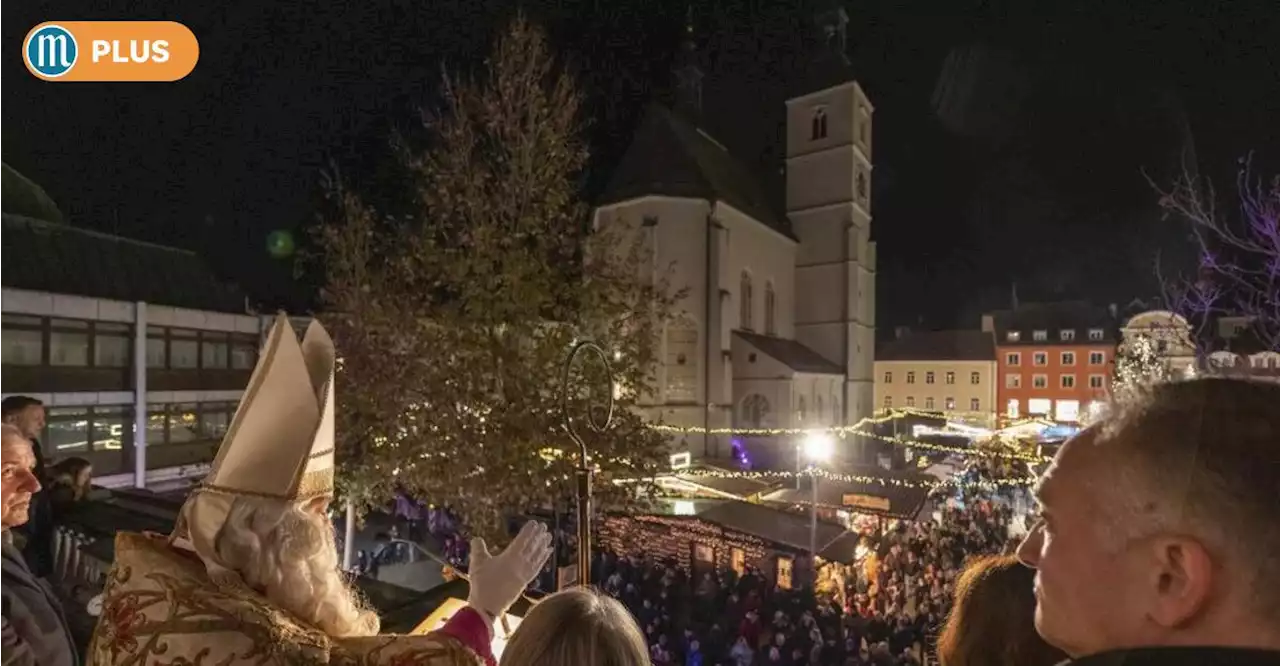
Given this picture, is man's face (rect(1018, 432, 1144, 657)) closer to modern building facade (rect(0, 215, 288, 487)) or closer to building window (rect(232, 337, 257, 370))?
modern building facade (rect(0, 215, 288, 487))

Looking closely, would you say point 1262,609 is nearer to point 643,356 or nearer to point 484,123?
point 643,356

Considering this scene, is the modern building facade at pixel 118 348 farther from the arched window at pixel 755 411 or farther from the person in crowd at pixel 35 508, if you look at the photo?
the arched window at pixel 755 411

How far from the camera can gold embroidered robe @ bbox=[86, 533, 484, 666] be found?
1.65 meters

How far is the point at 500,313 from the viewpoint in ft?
23.9

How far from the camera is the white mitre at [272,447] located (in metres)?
1.88

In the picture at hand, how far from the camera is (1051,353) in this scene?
173 ft

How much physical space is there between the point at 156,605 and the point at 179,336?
25.1 metres

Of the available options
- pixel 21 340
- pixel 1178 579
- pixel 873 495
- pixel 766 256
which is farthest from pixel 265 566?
pixel 766 256

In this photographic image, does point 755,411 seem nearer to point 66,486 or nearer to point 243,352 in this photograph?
point 243,352

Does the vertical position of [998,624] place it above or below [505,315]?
below

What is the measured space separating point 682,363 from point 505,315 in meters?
22.8

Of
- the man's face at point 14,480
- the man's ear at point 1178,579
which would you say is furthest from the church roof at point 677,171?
the man's ear at point 1178,579

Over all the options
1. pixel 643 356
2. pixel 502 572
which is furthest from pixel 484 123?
pixel 502 572

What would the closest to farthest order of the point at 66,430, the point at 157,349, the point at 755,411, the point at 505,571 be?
the point at 505,571, the point at 66,430, the point at 157,349, the point at 755,411
